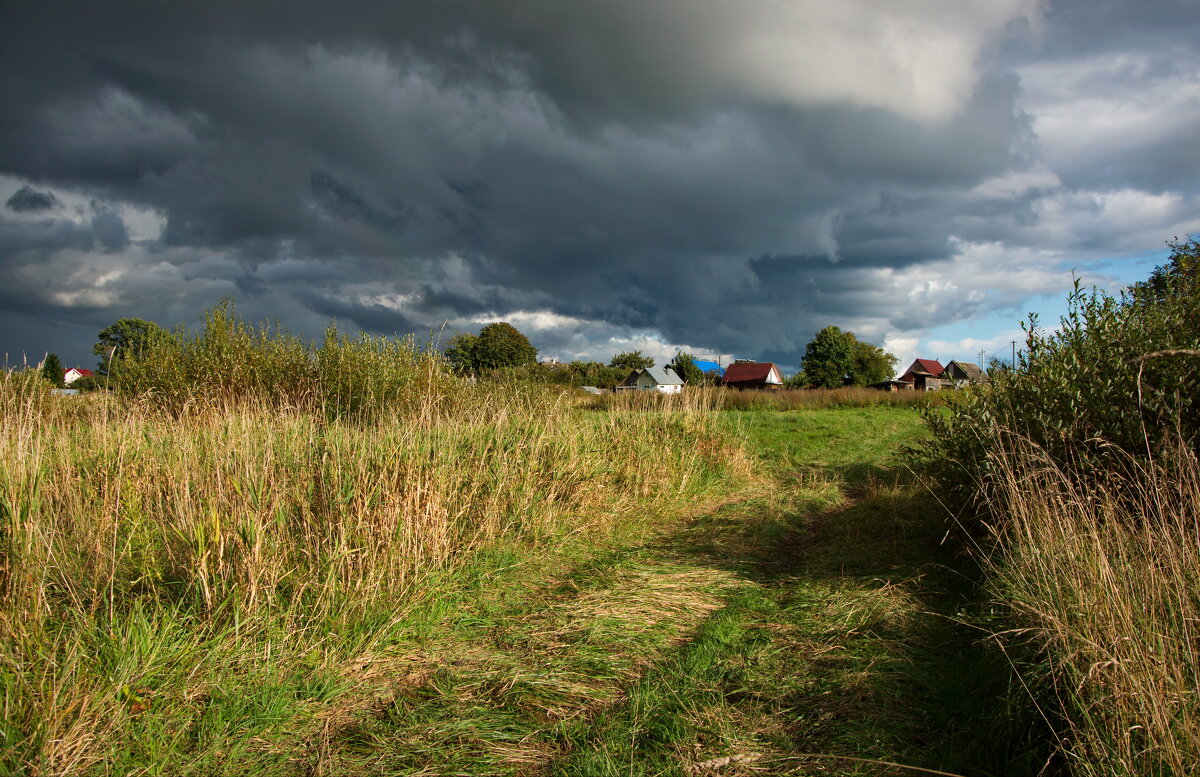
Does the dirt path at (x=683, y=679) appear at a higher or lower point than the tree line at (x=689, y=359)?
lower

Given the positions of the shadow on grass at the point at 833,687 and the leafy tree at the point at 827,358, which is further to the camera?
the leafy tree at the point at 827,358

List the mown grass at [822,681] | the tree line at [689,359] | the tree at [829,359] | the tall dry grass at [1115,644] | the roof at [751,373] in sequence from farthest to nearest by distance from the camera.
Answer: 1. the roof at [751,373]
2. the tree at [829,359]
3. the tree line at [689,359]
4. the mown grass at [822,681]
5. the tall dry grass at [1115,644]

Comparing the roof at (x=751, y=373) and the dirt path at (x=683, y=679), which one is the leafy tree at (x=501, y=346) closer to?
the roof at (x=751, y=373)

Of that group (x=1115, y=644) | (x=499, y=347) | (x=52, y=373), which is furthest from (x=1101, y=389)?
(x=499, y=347)

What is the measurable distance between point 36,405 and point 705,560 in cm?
1335

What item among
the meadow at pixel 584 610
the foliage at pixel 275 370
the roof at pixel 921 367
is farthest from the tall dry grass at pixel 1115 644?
the roof at pixel 921 367

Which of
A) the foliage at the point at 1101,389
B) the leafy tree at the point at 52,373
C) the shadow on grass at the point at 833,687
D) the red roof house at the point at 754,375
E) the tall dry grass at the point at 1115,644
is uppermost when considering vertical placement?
the red roof house at the point at 754,375

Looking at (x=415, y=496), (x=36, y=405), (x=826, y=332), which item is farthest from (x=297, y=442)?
(x=826, y=332)

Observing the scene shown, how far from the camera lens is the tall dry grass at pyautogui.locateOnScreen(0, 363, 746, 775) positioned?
299cm

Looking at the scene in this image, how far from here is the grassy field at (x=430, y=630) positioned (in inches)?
120

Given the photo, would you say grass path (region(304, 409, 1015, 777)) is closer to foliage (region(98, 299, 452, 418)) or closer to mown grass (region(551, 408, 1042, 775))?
mown grass (region(551, 408, 1042, 775))

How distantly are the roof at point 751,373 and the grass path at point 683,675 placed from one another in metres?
77.5

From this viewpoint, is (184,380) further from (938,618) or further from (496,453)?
(938,618)

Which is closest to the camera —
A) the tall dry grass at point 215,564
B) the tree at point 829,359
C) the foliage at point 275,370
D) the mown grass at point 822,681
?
the tall dry grass at point 215,564
